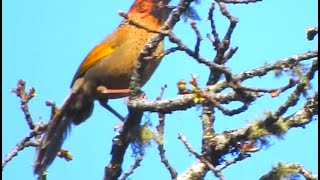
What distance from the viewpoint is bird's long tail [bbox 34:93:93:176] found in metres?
5.63

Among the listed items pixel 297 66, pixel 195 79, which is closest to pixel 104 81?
pixel 195 79

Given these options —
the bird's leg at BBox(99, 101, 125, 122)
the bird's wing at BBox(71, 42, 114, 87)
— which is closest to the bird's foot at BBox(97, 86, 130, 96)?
the bird's leg at BBox(99, 101, 125, 122)

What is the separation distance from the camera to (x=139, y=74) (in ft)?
16.3

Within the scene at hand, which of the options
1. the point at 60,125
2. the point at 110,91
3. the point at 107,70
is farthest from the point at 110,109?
the point at 60,125

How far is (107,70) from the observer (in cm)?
609

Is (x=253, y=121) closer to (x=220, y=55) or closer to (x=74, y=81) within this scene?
(x=220, y=55)

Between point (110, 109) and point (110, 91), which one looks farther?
point (110, 109)

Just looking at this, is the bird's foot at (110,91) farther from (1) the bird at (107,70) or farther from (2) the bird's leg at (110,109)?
(2) the bird's leg at (110,109)

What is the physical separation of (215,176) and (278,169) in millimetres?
531

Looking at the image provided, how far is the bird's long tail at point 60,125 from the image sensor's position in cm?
563

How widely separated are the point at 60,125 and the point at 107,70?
655mm

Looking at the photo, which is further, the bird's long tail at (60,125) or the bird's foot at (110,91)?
the bird's foot at (110,91)

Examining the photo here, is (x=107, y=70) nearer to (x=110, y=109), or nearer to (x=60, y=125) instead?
(x=110, y=109)

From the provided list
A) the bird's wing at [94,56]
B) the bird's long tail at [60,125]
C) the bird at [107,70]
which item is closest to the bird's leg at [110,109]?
the bird at [107,70]
